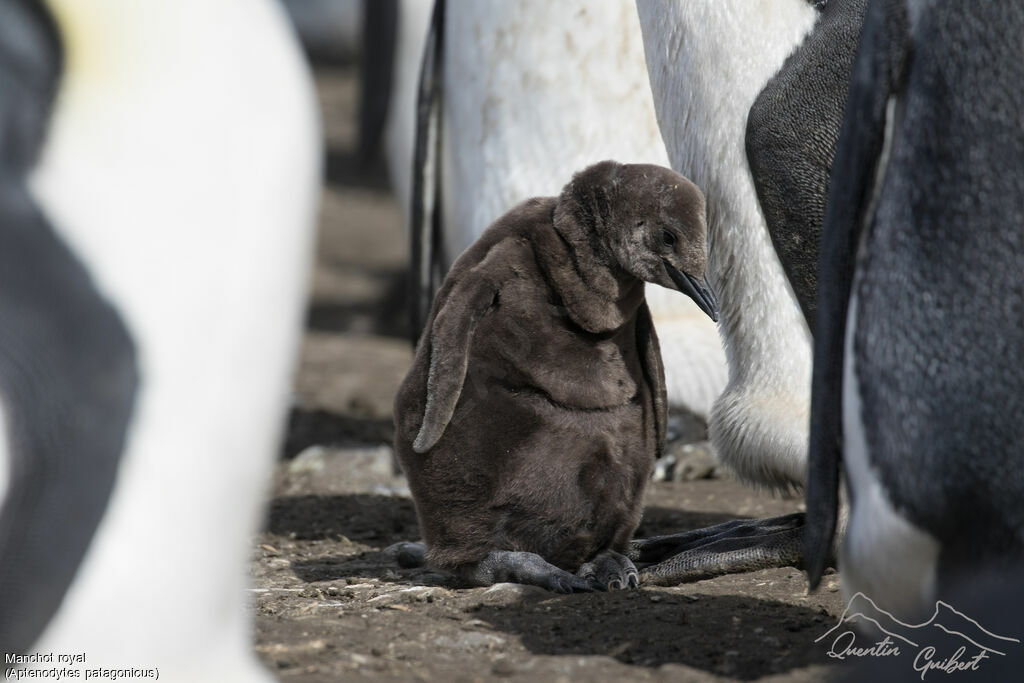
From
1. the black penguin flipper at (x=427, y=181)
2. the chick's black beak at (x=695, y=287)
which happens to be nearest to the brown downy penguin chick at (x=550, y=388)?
the chick's black beak at (x=695, y=287)

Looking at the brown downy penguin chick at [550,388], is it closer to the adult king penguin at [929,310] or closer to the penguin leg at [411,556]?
the penguin leg at [411,556]

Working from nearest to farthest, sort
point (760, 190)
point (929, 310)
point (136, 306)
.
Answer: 1. point (136, 306)
2. point (929, 310)
3. point (760, 190)

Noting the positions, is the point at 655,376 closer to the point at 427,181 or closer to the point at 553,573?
the point at 553,573

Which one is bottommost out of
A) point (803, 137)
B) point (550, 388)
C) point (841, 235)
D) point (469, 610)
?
point (469, 610)

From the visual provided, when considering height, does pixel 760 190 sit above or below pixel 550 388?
above

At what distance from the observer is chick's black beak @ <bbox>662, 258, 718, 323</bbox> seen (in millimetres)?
2625

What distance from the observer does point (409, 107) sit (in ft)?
17.8

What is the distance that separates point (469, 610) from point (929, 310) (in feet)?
3.30

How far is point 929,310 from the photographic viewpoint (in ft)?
6.41

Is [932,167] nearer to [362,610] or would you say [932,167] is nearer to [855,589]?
[855,589]

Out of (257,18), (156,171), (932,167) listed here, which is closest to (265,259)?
(156,171)

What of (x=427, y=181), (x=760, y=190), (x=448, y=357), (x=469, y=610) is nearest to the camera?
(x=469, y=610)

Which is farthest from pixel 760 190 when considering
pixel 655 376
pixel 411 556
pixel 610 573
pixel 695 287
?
pixel 411 556

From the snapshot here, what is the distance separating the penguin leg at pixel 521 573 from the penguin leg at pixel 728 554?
0.20 metres
